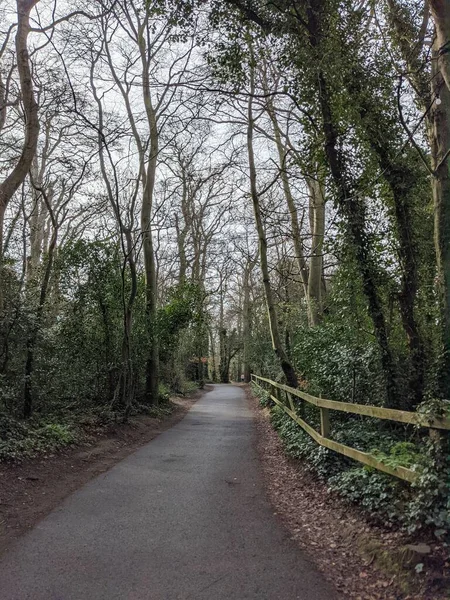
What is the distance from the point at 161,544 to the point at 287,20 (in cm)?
714

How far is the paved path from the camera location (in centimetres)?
325

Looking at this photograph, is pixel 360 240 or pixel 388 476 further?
pixel 360 240

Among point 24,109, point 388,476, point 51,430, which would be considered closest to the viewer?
point 388,476

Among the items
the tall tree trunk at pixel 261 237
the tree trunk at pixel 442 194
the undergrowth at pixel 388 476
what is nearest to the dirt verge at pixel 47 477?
the undergrowth at pixel 388 476

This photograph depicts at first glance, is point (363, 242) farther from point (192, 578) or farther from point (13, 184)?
point (13, 184)

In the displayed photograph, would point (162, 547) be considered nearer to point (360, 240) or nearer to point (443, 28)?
point (360, 240)

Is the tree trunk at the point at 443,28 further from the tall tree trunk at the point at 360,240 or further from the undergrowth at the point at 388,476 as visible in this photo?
the undergrowth at the point at 388,476

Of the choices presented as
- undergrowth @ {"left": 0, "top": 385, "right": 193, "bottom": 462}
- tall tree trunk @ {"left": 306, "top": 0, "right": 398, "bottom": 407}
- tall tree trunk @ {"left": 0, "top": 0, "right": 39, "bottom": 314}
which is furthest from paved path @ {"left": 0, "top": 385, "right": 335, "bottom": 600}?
tall tree trunk @ {"left": 0, "top": 0, "right": 39, "bottom": 314}

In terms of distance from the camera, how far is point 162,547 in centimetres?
398

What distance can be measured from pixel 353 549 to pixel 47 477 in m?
4.36

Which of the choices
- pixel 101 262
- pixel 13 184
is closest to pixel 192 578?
pixel 13 184

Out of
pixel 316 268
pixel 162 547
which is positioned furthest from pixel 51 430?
pixel 316 268

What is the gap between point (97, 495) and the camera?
18.2ft

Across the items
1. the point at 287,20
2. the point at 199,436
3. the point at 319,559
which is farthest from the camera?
the point at 199,436
